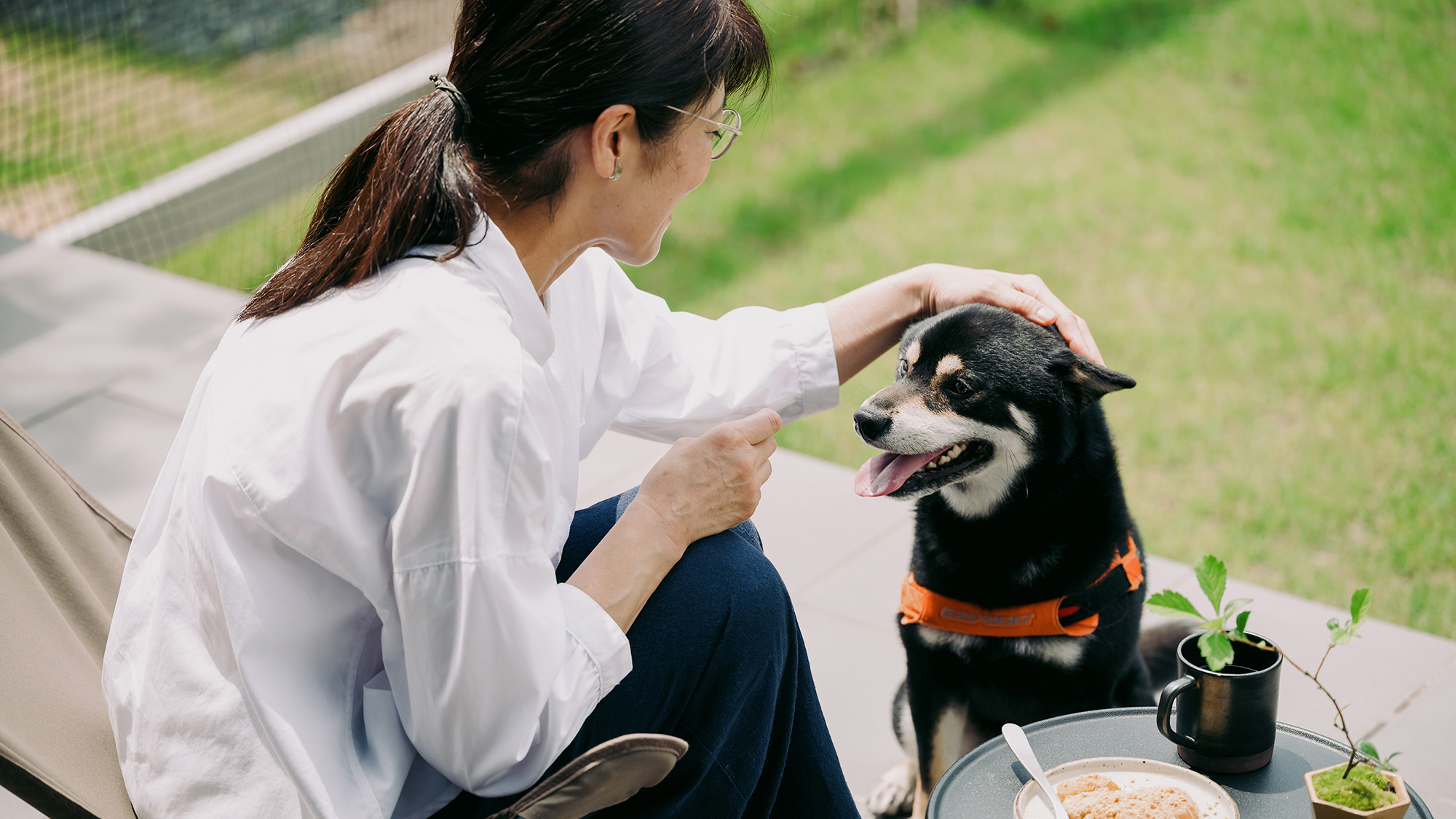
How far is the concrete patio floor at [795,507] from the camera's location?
2422mm

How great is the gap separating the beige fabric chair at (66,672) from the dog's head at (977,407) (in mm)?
740

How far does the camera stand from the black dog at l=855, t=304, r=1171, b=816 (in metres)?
1.88

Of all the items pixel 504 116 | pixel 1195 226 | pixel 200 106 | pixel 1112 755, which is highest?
pixel 504 116

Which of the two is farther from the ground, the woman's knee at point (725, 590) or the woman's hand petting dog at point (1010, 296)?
the woman's hand petting dog at point (1010, 296)

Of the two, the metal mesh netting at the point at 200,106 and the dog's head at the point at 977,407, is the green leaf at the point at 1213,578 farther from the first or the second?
the metal mesh netting at the point at 200,106

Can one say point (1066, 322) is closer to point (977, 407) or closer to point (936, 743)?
point (977, 407)

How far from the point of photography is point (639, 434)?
2162 millimetres

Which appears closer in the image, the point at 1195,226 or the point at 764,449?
the point at 764,449

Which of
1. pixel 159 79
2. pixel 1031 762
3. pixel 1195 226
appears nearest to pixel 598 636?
pixel 1031 762

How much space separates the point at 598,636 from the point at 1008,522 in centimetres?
82

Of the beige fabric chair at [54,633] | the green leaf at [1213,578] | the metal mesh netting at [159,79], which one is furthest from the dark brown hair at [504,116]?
the metal mesh netting at [159,79]

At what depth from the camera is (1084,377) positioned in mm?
1827

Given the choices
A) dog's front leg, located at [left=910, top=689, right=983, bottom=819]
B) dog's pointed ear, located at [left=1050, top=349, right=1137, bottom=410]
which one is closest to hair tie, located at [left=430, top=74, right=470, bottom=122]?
dog's pointed ear, located at [left=1050, top=349, right=1137, bottom=410]

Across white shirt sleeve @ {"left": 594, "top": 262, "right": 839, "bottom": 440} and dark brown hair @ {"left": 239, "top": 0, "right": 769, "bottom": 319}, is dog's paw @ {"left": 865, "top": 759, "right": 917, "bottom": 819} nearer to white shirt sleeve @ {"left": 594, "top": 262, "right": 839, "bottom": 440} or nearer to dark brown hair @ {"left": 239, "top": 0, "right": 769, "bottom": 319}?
white shirt sleeve @ {"left": 594, "top": 262, "right": 839, "bottom": 440}
